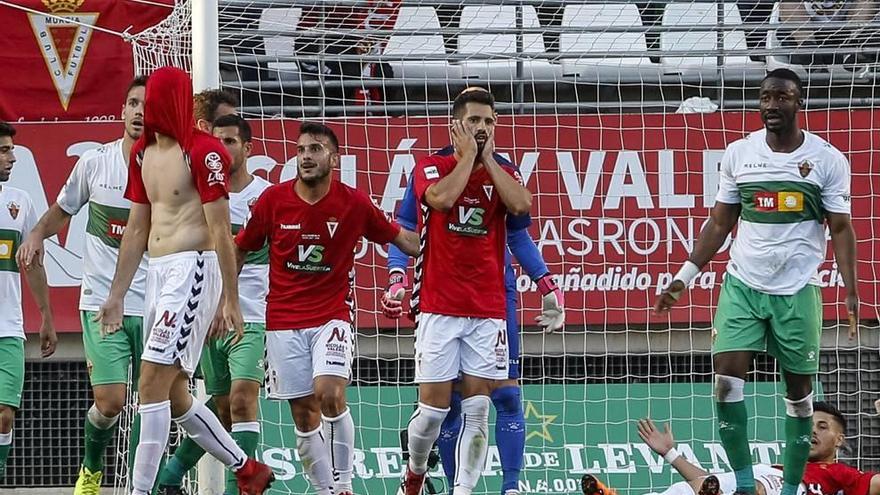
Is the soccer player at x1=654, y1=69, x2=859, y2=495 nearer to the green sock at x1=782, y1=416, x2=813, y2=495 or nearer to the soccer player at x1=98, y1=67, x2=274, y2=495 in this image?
the green sock at x1=782, y1=416, x2=813, y2=495

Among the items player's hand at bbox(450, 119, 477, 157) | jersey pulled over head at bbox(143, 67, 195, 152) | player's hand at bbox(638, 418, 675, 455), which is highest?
jersey pulled over head at bbox(143, 67, 195, 152)

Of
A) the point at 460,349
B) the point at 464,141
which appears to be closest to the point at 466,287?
the point at 460,349

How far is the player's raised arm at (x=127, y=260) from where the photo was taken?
764cm

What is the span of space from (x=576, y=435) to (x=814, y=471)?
234 cm

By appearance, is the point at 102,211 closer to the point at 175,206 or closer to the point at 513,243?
the point at 175,206

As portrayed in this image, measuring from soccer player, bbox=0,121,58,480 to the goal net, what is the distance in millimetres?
2422

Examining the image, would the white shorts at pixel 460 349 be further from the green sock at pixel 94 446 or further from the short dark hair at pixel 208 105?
the short dark hair at pixel 208 105

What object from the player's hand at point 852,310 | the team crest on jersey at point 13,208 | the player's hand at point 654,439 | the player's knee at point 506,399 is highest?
the team crest on jersey at point 13,208

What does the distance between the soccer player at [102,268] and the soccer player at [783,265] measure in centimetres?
327

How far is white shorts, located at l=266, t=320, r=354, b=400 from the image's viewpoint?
8.27 metres

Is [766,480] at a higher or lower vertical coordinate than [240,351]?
lower

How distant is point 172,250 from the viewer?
752 cm

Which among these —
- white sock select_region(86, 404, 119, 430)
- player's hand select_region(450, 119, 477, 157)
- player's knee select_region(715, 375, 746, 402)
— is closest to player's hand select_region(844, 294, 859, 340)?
player's knee select_region(715, 375, 746, 402)

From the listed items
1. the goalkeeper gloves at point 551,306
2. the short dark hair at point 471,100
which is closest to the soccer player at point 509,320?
the goalkeeper gloves at point 551,306
